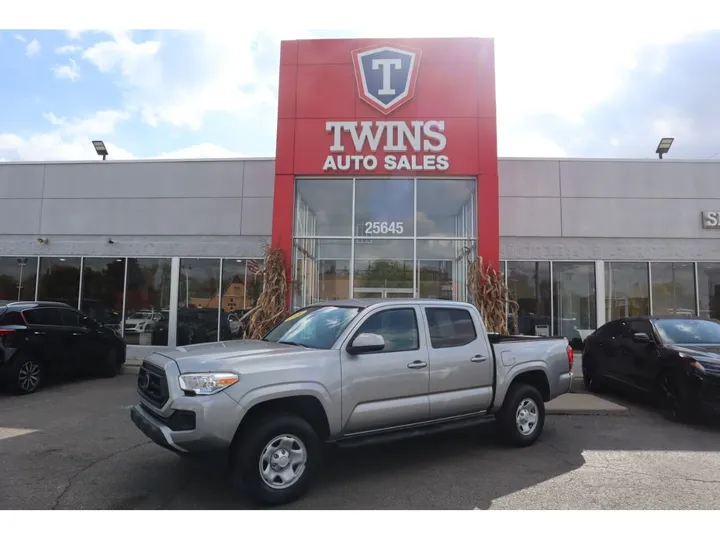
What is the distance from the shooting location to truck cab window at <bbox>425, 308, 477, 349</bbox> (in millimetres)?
5613

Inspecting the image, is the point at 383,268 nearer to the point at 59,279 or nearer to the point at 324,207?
the point at 324,207

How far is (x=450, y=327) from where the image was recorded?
5805 mm

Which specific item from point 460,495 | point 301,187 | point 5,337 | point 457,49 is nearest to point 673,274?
point 457,49

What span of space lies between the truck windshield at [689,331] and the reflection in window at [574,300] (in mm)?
4743

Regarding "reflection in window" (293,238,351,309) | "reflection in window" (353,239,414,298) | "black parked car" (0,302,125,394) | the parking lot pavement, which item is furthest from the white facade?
the parking lot pavement

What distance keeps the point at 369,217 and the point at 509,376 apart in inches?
240

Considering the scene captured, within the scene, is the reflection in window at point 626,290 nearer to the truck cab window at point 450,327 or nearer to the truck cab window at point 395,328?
the truck cab window at point 450,327

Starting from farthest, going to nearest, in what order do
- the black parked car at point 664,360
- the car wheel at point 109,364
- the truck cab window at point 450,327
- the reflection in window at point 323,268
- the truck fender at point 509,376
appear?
the car wheel at point 109,364 < the reflection in window at point 323,268 < the black parked car at point 664,360 < the truck fender at point 509,376 < the truck cab window at point 450,327

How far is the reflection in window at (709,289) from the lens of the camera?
45.0 ft

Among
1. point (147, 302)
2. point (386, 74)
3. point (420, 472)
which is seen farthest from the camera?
point (147, 302)

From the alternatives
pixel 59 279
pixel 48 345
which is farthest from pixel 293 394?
pixel 59 279

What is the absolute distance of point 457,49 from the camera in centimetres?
1103

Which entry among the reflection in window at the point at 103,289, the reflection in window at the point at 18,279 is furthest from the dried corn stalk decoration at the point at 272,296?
the reflection in window at the point at 18,279

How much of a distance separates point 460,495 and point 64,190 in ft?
49.6
